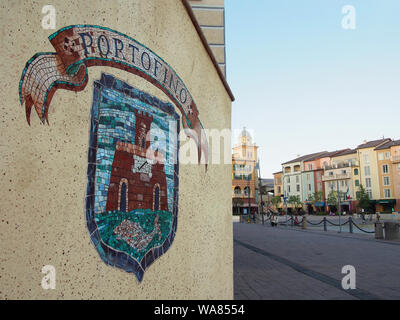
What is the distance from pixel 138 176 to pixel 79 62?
0.96m

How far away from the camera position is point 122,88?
2.59m

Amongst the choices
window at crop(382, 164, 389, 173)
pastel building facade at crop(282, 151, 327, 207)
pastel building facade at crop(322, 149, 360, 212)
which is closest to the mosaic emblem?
window at crop(382, 164, 389, 173)

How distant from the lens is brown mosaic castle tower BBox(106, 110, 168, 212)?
245cm

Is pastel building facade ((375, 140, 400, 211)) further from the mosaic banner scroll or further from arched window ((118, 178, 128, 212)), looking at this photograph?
arched window ((118, 178, 128, 212))

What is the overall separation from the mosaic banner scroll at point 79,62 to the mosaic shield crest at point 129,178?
0.51 ft

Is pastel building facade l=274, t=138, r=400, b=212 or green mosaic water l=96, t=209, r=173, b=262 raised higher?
pastel building facade l=274, t=138, r=400, b=212

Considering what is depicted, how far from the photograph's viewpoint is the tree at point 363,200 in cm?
5644

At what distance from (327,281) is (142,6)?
5.51 m

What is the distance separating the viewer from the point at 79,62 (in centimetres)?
230

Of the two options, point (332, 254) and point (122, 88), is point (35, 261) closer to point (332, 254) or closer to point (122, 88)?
point (122, 88)

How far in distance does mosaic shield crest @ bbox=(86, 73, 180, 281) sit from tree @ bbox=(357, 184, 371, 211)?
200 feet

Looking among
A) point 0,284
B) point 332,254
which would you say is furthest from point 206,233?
point 332,254

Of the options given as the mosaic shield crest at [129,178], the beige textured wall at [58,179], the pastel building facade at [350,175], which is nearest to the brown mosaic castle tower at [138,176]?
the mosaic shield crest at [129,178]

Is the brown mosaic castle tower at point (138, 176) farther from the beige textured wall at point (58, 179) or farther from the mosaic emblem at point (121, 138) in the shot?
the beige textured wall at point (58, 179)
